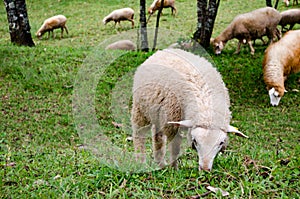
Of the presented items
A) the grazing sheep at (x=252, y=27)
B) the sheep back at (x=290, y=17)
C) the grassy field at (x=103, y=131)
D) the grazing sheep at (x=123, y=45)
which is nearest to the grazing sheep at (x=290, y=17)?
the sheep back at (x=290, y=17)

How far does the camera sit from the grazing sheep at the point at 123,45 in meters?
10.9

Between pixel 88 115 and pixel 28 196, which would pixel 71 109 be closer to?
pixel 88 115

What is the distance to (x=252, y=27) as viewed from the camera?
11.3m

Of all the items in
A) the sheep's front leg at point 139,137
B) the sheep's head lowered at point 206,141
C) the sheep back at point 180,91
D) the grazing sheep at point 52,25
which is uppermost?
the sheep back at point 180,91

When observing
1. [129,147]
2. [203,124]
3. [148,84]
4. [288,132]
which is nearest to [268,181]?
[203,124]

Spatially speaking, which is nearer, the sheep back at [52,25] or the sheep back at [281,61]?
the sheep back at [281,61]

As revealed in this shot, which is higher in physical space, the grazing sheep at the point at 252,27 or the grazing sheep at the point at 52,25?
the grazing sheep at the point at 252,27

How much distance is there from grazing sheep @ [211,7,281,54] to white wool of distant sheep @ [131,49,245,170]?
22.5 ft

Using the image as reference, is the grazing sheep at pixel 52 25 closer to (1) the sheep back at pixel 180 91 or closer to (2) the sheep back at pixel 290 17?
(2) the sheep back at pixel 290 17

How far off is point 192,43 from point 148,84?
5.88m

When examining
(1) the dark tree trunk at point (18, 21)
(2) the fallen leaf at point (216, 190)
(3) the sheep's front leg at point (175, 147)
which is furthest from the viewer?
(1) the dark tree trunk at point (18, 21)

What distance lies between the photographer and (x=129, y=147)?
541 centimetres

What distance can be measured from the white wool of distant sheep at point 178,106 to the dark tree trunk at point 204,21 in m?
6.22

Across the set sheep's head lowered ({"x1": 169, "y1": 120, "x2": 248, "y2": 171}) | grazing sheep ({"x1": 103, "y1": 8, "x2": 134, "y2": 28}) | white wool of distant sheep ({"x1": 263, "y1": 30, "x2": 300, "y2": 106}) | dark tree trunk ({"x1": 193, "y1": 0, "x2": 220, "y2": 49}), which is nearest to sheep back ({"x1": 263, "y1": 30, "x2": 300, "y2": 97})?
white wool of distant sheep ({"x1": 263, "y1": 30, "x2": 300, "y2": 106})
